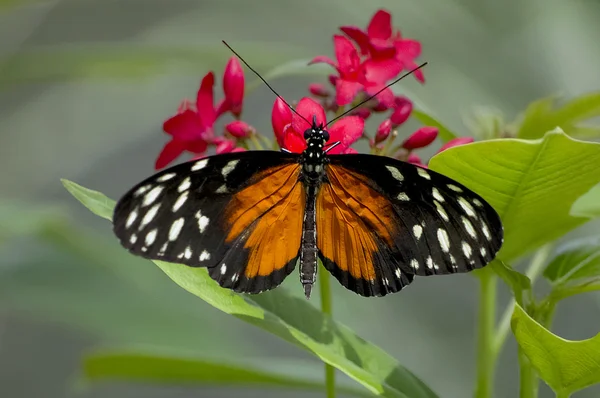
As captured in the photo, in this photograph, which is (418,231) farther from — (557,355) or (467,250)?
(557,355)

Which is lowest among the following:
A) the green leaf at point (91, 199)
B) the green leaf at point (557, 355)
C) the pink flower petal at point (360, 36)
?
the green leaf at point (557, 355)

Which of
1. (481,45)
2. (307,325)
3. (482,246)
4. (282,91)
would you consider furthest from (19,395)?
(482,246)

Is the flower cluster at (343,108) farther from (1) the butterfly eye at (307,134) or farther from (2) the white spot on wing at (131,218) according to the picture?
(2) the white spot on wing at (131,218)

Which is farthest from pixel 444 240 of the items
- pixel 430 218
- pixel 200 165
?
pixel 200 165

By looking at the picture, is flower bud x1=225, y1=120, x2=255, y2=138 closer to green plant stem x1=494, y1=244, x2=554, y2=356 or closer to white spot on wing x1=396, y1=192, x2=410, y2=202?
white spot on wing x1=396, y1=192, x2=410, y2=202

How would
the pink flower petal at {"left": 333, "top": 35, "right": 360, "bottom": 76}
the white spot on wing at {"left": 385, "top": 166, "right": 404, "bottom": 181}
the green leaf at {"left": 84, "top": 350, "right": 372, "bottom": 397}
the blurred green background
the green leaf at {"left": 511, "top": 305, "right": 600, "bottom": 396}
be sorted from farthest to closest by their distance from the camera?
the blurred green background, the green leaf at {"left": 84, "top": 350, "right": 372, "bottom": 397}, the pink flower petal at {"left": 333, "top": 35, "right": 360, "bottom": 76}, the white spot on wing at {"left": 385, "top": 166, "right": 404, "bottom": 181}, the green leaf at {"left": 511, "top": 305, "right": 600, "bottom": 396}

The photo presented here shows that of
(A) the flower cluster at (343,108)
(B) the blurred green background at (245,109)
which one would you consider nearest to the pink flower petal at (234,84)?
(A) the flower cluster at (343,108)

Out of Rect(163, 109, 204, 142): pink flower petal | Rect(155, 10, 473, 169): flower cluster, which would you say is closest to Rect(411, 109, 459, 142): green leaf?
Rect(155, 10, 473, 169): flower cluster
